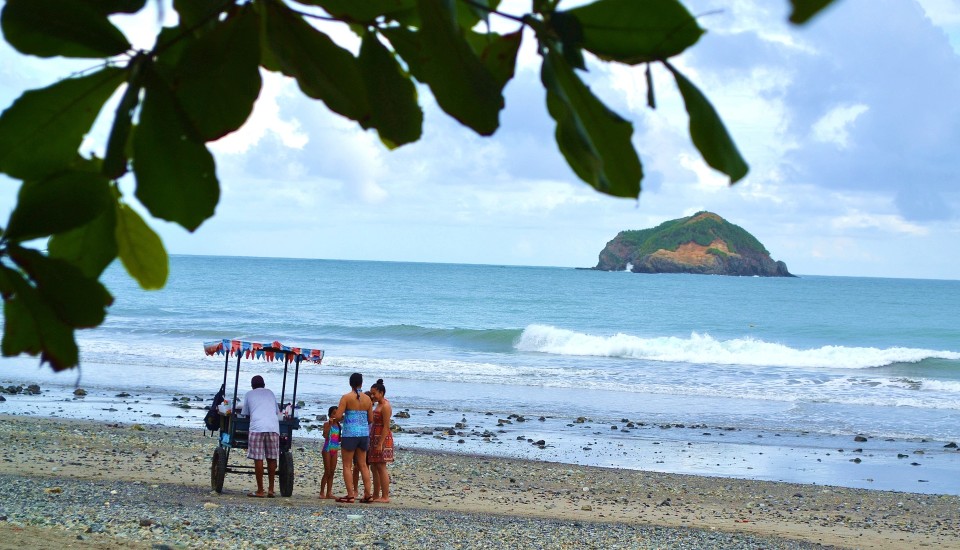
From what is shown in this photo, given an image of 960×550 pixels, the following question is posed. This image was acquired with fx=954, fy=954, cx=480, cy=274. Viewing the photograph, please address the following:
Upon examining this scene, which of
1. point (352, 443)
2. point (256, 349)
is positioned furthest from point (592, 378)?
point (352, 443)

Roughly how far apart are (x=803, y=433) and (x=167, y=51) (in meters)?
17.2

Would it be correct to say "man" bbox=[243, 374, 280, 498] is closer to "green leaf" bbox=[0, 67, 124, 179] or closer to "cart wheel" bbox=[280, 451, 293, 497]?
"cart wheel" bbox=[280, 451, 293, 497]

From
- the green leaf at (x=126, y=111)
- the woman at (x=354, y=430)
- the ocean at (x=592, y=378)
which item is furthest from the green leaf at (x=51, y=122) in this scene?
the woman at (x=354, y=430)

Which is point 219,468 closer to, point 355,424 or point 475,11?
point 355,424

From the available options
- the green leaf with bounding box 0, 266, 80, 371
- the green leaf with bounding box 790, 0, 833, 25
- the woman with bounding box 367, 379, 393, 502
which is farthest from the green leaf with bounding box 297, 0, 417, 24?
the woman with bounding box 367, 379, 393, 502

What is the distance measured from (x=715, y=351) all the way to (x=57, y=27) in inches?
1229

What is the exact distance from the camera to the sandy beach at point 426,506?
7902 millimetres

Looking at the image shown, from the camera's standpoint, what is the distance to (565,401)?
19.8 meters

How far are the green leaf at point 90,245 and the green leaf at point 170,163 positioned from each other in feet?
0.47

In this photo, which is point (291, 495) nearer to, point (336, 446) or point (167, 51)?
point (336, 446)

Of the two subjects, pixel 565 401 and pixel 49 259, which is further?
pixel 565 401

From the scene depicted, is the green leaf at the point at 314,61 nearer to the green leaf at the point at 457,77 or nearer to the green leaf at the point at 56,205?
the green leaf at the point at 457,77

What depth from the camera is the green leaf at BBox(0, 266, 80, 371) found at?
0.78 meters

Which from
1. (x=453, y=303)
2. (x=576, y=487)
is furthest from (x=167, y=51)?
(x=453, y=303)
